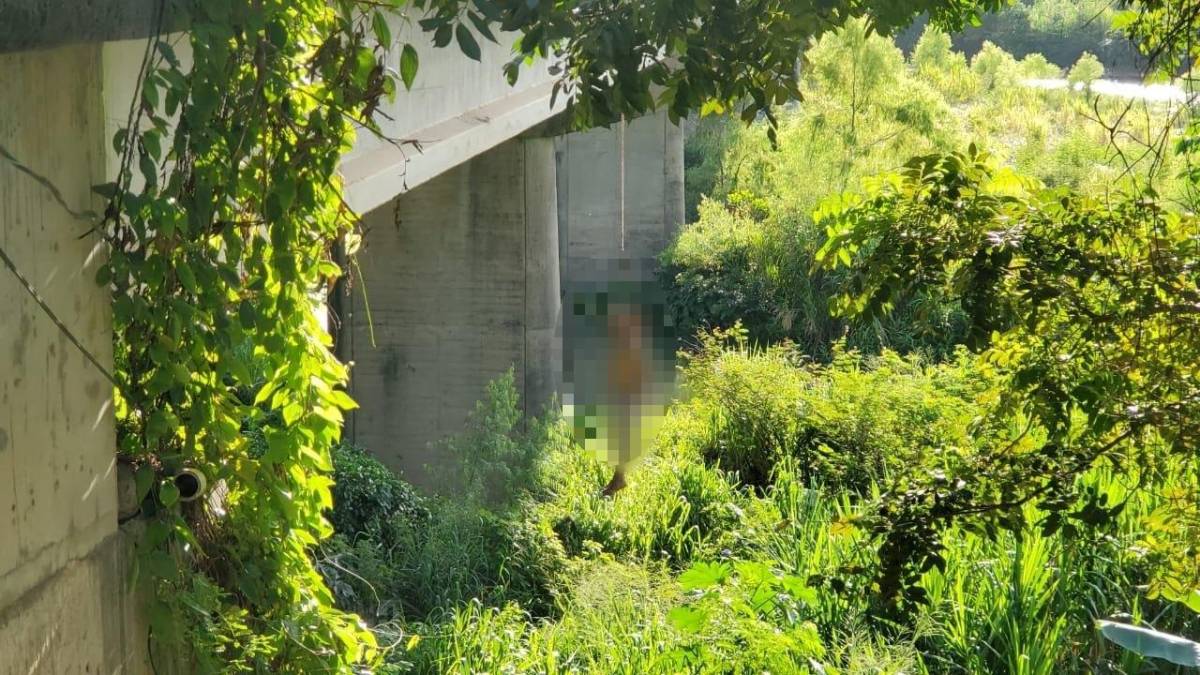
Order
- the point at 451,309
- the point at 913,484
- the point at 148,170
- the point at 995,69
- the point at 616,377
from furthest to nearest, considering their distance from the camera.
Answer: the point at 995,69
the point at 451,309
the point at 616,377
the point at 913,484
the point at 148,170

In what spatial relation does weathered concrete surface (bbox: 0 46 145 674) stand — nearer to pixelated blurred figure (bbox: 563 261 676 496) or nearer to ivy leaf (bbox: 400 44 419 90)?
ivy leaf (bbox: 400 44 419 90)

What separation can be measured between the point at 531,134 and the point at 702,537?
5.47 meters

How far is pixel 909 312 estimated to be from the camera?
17.7 metres

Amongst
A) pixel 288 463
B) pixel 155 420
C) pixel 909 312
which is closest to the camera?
pixel 155 420

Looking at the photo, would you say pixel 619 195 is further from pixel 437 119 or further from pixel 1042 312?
pixel 1042 312

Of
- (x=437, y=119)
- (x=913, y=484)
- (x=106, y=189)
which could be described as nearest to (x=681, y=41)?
(x=106, y=189)

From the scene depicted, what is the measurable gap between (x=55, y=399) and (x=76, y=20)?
78 centimetres

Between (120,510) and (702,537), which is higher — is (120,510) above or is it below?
above

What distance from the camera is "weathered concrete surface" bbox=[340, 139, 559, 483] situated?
47.7ft

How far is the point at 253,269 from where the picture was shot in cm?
326

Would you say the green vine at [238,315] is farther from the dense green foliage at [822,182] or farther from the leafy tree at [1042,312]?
the dense green foliage at [822,182]

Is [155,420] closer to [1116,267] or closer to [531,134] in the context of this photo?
[1116,267]

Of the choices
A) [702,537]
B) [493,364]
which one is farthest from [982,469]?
[493,364]

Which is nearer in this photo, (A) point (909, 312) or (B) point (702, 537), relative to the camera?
(B) point (702, 537)
